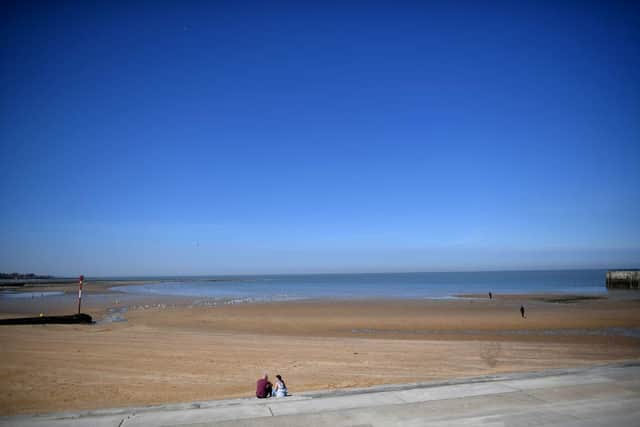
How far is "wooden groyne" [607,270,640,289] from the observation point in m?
65.1

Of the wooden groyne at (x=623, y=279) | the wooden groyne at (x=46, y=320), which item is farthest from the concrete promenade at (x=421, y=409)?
the wooden groyne at (x=623, y=279)

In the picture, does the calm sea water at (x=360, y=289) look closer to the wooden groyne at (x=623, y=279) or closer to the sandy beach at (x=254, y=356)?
the wooden groyne at (x=623, y=279)

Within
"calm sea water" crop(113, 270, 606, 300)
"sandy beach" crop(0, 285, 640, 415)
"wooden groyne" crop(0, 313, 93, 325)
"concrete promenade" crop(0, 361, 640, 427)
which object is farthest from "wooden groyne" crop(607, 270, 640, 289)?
"wooden groyne" crop(0, 313, 93, 325)

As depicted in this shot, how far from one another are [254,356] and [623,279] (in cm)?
7553

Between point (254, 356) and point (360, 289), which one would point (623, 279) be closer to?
point (360, 289)

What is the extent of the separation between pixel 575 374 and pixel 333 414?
528 centimetres

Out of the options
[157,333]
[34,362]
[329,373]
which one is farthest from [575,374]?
[157,333]

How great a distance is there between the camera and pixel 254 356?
14.6 metres

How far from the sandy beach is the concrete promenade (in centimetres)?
343

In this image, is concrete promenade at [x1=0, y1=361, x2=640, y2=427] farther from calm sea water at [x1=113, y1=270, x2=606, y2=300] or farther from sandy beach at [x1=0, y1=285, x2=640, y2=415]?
calm sea water at [x1=113, y1=270, x2=606, y2=300]

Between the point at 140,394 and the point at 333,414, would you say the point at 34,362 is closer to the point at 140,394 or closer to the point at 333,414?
the point at 140,394

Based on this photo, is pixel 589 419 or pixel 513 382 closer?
pixel 589 419

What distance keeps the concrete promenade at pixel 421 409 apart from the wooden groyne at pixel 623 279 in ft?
244

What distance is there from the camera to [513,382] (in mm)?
7402
